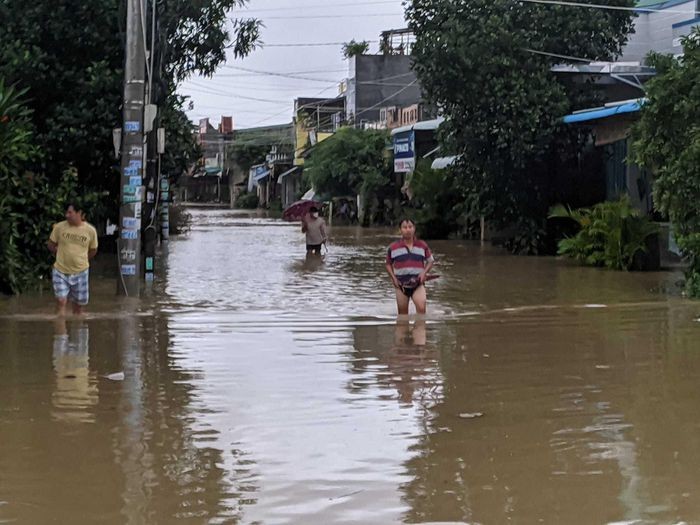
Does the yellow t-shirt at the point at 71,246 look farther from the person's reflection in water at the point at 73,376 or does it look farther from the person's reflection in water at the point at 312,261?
the person's reflection in water at the point at 312,261

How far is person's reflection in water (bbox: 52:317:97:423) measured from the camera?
23.5 feet

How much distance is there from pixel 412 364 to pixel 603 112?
14040mm

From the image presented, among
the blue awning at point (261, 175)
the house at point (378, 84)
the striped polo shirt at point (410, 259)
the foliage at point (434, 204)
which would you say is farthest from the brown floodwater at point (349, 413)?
the blue awning at point (261, 175)

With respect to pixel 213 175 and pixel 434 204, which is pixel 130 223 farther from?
pixel 213 175

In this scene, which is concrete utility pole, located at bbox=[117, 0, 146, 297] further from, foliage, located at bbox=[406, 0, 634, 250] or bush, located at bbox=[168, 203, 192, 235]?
bush, located at bbox=[168, 203, 192, 235]

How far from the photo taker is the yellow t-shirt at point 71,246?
1210cm

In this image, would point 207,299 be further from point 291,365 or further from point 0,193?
point 291,365

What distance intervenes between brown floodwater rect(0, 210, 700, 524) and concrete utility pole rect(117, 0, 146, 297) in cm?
72

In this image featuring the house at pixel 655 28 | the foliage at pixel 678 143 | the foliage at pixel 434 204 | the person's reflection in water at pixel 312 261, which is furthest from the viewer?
the foliage at pixel 434 204

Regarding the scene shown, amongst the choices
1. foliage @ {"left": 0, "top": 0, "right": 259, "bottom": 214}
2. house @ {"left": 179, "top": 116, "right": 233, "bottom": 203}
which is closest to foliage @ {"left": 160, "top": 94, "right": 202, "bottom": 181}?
foliage @ {"left": 0, "top": 0, "right": 259, "bottom": 214}

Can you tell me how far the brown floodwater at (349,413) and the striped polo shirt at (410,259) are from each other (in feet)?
2.15

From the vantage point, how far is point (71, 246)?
476 inches

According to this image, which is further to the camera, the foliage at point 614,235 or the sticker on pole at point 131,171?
the foliage at point 614,235

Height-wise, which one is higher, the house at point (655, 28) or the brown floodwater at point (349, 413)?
the house at point (655, 28)
